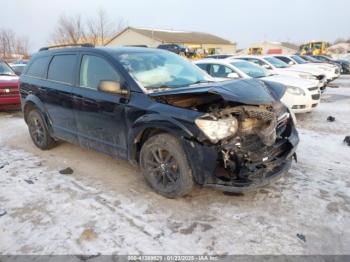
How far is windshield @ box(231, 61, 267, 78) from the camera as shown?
9.60m

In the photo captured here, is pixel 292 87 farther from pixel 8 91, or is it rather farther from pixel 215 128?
pixel 8 91

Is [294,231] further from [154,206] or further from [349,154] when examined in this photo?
[349,154]

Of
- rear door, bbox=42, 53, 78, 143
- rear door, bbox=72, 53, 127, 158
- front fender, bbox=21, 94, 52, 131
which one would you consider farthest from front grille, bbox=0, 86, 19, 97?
rear door, bbox=72, 53, 127, 158

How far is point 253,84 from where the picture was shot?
391 cm

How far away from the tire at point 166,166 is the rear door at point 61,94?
5.29 feet

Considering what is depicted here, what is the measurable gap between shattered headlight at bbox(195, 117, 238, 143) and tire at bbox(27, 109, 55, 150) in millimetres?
3514

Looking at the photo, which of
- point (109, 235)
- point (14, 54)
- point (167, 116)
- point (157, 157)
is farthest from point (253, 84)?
point (14, 54)

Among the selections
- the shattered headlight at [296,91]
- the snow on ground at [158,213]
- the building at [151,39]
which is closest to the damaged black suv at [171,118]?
the snow on ground at [158,213]

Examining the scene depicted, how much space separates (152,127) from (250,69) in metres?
6.85

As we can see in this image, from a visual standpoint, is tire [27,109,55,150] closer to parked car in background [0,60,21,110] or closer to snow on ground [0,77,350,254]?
snow on ground [0,77,350,254]

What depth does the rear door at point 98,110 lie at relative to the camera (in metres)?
4.16

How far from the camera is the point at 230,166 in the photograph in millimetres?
3400

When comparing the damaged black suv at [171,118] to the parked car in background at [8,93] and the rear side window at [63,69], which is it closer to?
the rear side window at [63,69]

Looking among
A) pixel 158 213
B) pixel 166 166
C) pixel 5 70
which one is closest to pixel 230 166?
pixel 166 166
